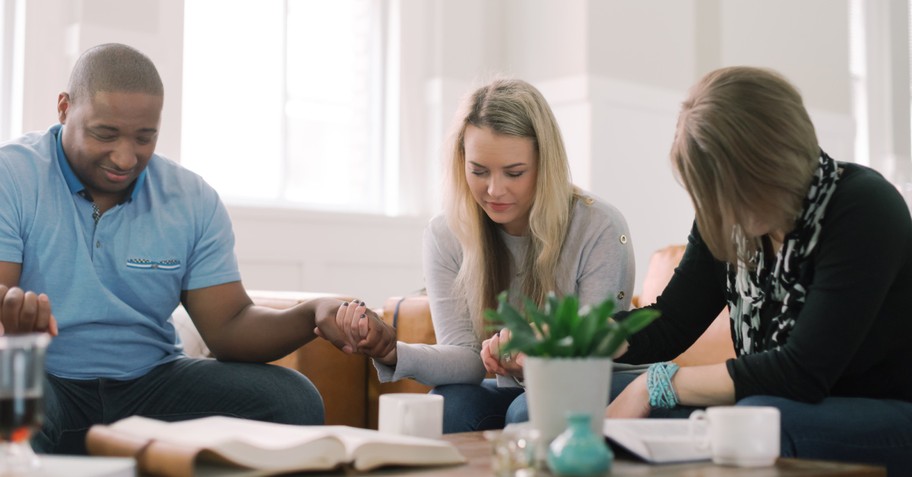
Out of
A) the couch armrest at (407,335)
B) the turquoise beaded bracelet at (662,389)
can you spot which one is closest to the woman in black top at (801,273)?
the turquoise beaded bracelet at (662,389)

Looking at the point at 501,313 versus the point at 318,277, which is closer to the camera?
the point at 501,313

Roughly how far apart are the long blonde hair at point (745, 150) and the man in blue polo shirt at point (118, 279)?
2.51 ft

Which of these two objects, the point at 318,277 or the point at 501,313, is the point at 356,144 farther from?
the point at 501,313

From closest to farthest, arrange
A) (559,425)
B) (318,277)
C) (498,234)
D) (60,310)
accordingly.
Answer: (559,425) → (60,310) → (498,234) → (318,277)

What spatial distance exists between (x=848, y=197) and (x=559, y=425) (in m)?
0.65

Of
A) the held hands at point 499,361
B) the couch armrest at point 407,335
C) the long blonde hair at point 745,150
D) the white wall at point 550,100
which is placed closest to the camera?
the long blonde hair at point 745,150

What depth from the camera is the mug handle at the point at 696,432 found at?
128 centimetres

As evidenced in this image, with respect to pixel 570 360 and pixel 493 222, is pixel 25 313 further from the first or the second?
pixel 493 222

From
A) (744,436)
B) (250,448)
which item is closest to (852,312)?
(744,436)

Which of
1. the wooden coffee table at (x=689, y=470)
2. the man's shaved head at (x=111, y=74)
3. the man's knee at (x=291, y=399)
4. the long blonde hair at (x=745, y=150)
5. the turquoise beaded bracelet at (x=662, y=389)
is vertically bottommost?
the man's knee at (x=291, y=399)

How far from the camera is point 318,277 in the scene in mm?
4066

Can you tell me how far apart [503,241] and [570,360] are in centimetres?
111

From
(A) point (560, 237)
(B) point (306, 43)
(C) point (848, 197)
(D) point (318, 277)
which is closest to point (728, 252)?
(C) point (848, 197)

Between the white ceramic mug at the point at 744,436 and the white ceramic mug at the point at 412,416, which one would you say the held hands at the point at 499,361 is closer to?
the white ceramic mug at the point at 412,416
